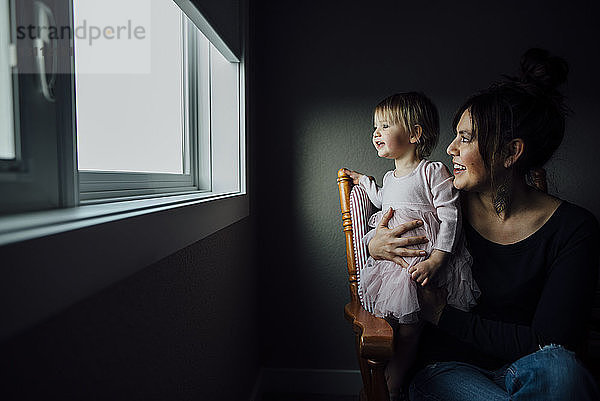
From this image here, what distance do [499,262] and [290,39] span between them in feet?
4.38

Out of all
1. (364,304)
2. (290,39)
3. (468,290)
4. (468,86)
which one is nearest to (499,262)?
(468,290)

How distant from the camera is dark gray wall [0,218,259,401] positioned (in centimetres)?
47

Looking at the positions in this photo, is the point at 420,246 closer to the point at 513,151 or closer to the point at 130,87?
the point at 513,151

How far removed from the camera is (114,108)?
942mm

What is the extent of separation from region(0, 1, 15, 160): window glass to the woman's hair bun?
126 centimetres

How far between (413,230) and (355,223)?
0.22m

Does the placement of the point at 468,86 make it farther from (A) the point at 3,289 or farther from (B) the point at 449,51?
(A) the point at 3,289

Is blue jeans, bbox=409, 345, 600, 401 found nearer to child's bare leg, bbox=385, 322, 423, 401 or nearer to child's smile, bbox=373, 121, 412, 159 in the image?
child's bare leg, bbox=385, 322, 423, 401

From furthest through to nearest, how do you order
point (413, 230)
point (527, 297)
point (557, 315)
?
point (413, 230) → point (527, 297) → point (557, 315)

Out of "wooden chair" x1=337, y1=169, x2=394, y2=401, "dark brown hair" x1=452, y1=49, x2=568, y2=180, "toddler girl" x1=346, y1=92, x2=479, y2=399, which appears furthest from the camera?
"toddler girl" x1=346, y1=92, x2=479, y2=399

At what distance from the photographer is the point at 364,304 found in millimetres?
1447

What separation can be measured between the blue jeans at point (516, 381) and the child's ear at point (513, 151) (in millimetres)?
506

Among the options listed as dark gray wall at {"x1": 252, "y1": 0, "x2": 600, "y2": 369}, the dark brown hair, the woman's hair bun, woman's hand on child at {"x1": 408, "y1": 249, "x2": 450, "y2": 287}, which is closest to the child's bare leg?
woman's hand on child at {"x1": 408, "y1": 249, "x2": 450, "y2": 287}

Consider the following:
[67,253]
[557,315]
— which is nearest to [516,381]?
[557,315]
